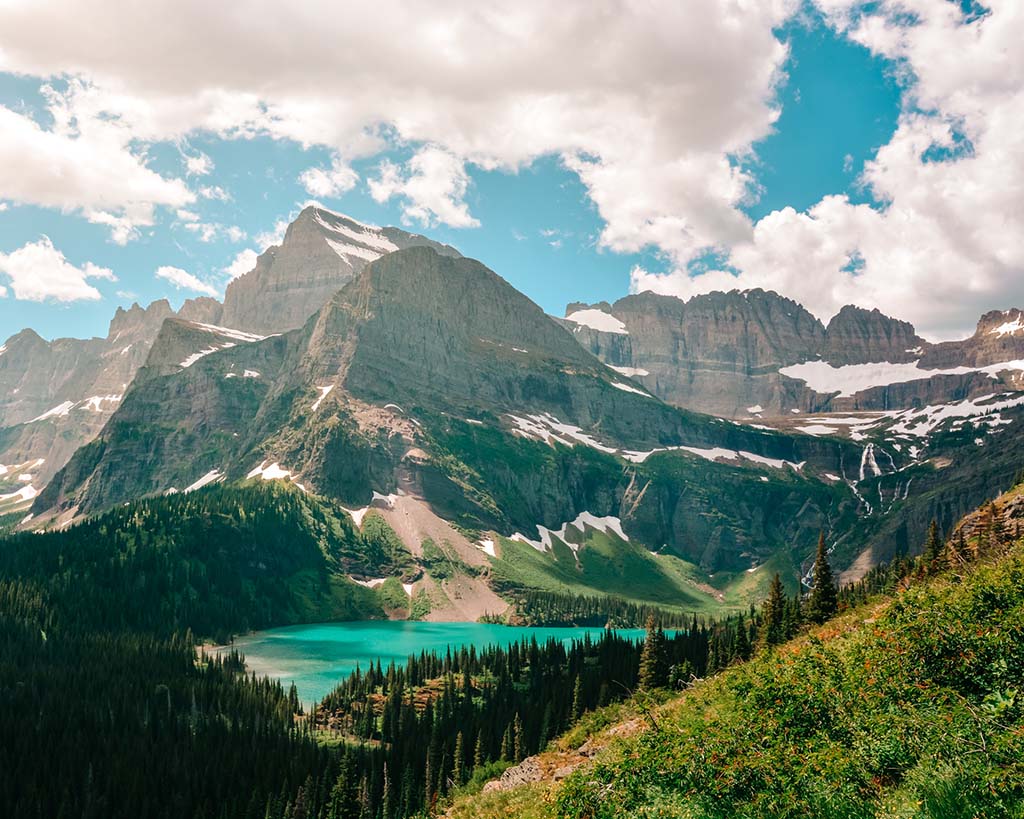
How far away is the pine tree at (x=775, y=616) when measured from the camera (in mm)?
75625

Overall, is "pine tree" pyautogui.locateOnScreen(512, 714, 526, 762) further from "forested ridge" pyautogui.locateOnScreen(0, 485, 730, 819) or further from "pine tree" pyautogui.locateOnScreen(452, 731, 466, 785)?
"pine tree" pyautogui.locateOnScreen(452, 731, 466, 785)

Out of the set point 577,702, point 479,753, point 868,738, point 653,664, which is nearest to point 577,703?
point 577,702

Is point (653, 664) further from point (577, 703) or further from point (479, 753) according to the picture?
point (479, 753)

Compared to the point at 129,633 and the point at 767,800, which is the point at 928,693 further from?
the point at 129,633

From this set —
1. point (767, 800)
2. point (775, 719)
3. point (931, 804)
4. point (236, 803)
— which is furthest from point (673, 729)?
point (236, 803)

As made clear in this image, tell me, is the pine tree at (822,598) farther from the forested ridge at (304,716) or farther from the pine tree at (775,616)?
the pine tree at (775,616)

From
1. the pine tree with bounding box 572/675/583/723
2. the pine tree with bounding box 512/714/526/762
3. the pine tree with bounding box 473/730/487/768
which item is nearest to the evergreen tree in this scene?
the pine tree with bounding box 572/675/583/723

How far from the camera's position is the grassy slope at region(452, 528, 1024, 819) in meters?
19.0

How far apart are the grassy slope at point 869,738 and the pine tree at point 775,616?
136 ft

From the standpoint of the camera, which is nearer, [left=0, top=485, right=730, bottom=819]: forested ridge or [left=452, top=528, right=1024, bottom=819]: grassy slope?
[left=452, top=528, right=1024, bottom=819]: grassy slope

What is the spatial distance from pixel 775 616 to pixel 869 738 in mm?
61310

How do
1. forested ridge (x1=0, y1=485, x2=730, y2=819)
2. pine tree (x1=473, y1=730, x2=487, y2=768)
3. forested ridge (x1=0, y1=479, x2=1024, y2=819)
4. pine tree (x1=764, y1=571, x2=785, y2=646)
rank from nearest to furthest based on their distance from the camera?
1. pine tree (x1=764, y1=571, x2=785, y2=646)
2. forested ridge (x1=0, y1=479, x2=1024, y2=819)
3. forested ridge (x1=0, y1=485, x2=730, y2=819)
4. pine tree (x1=473, y1=730, x2=487, y2=768)

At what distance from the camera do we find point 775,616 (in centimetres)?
8219

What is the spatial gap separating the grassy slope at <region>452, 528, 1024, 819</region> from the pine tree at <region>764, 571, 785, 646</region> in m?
41.6
